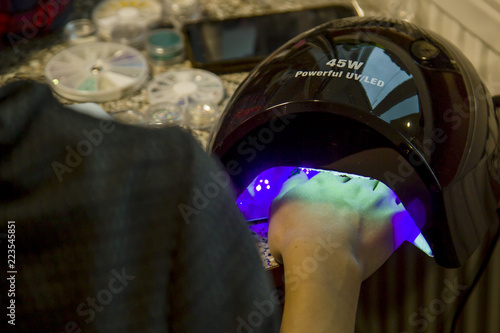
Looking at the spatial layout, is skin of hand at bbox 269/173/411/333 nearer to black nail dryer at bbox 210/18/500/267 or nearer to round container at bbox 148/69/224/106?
black nail dryer at bbox 210/18/500/267

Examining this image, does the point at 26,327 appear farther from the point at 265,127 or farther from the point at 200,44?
the point at 200,44

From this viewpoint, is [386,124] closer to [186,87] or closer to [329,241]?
[329,241]

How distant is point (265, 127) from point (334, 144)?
0.21ft

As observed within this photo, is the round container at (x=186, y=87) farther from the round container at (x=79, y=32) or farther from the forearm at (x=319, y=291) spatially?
the forearm at (x=319, y=291)

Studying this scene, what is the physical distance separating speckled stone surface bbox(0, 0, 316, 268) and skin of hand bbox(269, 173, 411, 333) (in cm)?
6

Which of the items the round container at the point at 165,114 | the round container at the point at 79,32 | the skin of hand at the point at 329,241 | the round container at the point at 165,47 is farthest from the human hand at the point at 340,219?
the round container at the point at 79,32

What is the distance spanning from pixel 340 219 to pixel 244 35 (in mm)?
394

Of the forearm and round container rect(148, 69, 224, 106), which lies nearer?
Result: the forearm

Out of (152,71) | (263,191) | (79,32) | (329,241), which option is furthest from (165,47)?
(329,241)

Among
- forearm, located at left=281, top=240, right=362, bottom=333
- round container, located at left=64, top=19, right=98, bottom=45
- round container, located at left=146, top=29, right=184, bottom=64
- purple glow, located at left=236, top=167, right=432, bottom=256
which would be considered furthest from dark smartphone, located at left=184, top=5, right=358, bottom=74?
forearm, located at left=281, top=240, right=362, bottom=333

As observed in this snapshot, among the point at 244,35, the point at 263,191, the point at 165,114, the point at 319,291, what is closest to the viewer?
the point at 319,291

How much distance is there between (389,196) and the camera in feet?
1.89

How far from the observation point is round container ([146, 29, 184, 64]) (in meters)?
0.82

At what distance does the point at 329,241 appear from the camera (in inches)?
20.2
